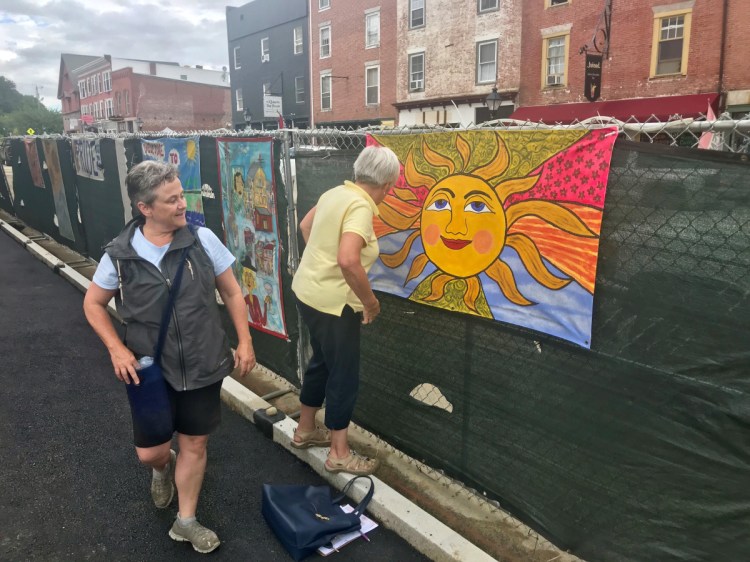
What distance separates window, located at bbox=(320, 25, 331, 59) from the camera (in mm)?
31170

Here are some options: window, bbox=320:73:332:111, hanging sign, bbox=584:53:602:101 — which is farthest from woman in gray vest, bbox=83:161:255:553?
window, bbox=320:73:332:111

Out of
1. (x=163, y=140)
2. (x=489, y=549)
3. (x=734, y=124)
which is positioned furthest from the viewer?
(x=163, y=140)

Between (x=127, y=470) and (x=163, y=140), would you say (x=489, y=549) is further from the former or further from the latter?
(x=163, y=140)

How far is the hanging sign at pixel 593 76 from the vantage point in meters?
19.1

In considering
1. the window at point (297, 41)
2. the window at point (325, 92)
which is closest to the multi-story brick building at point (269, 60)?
the window at point (297, 41)

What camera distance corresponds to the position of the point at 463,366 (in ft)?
10.6

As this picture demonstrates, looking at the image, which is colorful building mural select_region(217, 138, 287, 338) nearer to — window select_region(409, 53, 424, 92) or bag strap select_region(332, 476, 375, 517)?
bag strap select_region(332, 476, 375, 517)

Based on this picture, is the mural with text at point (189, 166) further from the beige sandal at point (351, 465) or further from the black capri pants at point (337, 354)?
the beige sandal at point (351, 465)

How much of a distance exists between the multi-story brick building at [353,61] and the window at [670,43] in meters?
12.4

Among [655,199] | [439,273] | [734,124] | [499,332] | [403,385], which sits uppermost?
[734,124]

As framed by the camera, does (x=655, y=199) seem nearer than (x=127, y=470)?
Yes

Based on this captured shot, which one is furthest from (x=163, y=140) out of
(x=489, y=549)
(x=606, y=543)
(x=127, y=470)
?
(x=606, y=543)

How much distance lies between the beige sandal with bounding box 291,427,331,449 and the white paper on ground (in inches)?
22.5

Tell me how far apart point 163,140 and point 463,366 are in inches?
166
